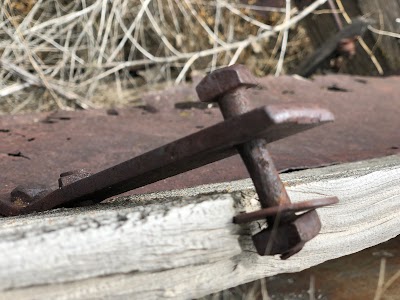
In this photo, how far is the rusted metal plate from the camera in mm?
2275

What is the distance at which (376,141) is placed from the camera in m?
2.75

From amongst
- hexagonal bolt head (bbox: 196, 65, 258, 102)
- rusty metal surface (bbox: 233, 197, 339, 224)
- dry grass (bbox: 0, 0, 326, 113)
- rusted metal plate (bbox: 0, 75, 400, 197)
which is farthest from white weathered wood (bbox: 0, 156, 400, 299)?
dry grass (bbox: 0, 0, 326, 113)

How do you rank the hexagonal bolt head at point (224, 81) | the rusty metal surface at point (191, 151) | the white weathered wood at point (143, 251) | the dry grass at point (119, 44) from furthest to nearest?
1. the dry grass at point (119, 44)
2. the hexagonal bolt head at point (224, 81)
3. the rusty metal surface at point (191, 151)
4. the white weathered wood at point (143, 251)

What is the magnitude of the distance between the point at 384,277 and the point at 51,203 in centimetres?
106

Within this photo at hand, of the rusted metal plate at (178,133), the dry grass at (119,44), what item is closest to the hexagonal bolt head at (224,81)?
the rusted metal plate at (178,133)

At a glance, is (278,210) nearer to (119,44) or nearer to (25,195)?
(25,195)

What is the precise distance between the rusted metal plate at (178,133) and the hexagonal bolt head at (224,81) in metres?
0.67

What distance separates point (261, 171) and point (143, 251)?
31cm

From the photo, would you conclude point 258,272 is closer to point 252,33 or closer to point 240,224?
point 240,224

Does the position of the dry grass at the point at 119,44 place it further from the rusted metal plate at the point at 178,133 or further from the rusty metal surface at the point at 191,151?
the rusty metal surface at the point at 191,151

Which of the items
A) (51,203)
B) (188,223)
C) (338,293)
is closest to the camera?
(188,223)

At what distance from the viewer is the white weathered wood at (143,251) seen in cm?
111

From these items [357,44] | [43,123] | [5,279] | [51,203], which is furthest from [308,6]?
[5,279]

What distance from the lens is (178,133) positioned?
2768 millimetres
